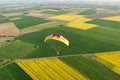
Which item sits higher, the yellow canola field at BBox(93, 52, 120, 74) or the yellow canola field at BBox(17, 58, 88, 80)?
the yellow canola field at BBox(93, 52, 120, 74)

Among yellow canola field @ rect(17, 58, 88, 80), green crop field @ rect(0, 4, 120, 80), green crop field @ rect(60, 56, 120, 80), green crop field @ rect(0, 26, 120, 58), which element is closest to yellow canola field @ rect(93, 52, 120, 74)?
green crop field @ rect(0, 4, 120, 80)

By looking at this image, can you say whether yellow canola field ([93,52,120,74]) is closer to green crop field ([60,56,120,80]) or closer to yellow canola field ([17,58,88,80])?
green crop field ([60,56,120,80])

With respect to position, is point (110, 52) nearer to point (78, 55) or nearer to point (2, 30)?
point (78, 55)

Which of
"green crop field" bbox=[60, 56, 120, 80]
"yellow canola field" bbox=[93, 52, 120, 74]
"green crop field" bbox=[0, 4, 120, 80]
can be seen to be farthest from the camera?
"yellow canola field" bbox=[93, 52, 120, 74]

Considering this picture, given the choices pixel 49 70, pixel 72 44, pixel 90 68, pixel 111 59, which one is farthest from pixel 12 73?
pixel 72 44

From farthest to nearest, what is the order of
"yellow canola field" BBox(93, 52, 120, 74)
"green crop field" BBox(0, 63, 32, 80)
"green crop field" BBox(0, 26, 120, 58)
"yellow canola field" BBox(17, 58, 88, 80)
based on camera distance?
"green crop field" BBox(0, 26, 120, 58), "yellow canola field" BBox(93, 52, 120, 74), "green crop field" BBox(0, 63, 32, 80), "yellow canola field" BBox(17, 58, 88, 80)

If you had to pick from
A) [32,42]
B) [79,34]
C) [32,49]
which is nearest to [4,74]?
[32,49]

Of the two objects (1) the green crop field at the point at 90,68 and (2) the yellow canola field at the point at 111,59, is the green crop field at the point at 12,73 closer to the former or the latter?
(1) the green crop field at the point at 90,68
